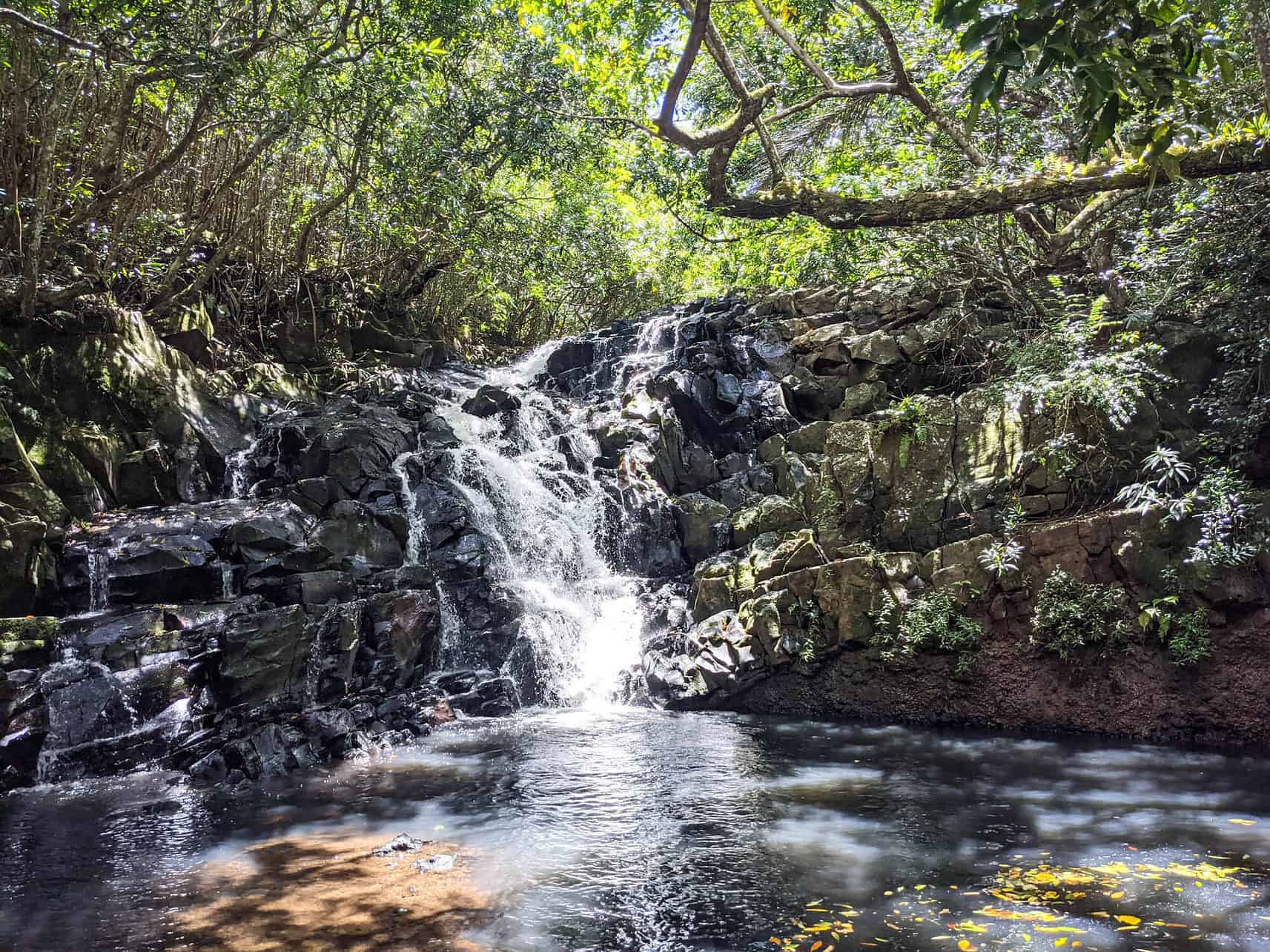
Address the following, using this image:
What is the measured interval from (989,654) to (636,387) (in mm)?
9946

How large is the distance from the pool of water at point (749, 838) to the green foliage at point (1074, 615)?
108cm

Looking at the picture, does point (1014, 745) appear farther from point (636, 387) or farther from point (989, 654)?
point (636, 387)

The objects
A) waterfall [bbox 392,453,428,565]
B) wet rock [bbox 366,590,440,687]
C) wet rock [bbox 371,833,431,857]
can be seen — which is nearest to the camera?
wet rock [bbox 371,833,431,857]

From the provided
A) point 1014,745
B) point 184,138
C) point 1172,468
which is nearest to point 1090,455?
point 1172,468

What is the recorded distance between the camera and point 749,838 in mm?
5957

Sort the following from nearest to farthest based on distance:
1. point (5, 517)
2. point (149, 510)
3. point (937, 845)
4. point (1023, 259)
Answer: point (937, 845) → point (5, 517) → point (149, 510) → point (1023, 259)

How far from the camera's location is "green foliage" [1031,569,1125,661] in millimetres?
8109

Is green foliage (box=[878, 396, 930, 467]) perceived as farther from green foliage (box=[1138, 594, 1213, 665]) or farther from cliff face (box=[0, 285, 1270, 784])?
green foliage (box=[1138, 594, 1213, 665])

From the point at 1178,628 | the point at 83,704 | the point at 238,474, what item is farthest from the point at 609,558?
the point at 1178,628

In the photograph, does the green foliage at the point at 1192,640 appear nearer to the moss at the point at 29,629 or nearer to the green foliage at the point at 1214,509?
the green foliage at the point at 1214,509

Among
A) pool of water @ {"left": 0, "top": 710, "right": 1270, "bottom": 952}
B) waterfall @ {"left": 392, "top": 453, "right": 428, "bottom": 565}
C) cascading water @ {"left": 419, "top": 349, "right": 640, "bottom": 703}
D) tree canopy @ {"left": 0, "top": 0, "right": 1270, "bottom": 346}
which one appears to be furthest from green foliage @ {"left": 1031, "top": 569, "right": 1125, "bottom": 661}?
waterfall @ {"left": 392, "top": 453, "right": 428, "bottom": 565}

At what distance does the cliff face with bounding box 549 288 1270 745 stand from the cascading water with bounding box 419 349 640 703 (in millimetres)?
936

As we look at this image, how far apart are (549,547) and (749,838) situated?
8.09 meters

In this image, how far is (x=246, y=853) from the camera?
231 inches
